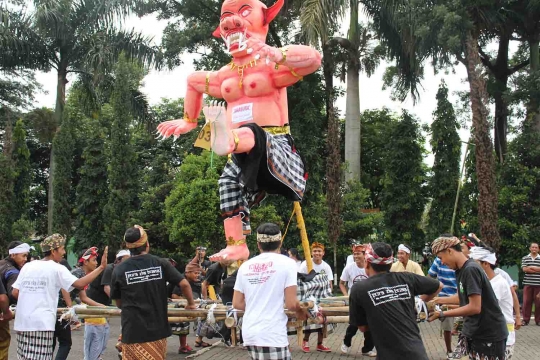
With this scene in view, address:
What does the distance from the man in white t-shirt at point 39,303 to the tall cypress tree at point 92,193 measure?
13.8 meters

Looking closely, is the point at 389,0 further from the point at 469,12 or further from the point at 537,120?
the point at 537,120

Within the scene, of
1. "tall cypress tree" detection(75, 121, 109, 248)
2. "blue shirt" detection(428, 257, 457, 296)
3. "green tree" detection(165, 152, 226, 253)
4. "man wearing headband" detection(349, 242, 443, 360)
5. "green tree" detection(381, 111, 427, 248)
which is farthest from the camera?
"tall cypress tree" detection(75, 121, 109, 248)

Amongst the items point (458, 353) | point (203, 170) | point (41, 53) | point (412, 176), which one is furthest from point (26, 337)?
point (41, 53)

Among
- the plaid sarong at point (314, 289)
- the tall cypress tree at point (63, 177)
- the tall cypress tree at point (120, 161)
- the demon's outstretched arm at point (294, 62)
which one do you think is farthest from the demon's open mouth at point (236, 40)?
the tall cypress tree at point (63, 177)

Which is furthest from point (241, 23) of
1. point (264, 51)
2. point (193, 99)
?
point (193, 99)

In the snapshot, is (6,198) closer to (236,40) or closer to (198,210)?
(198,210)

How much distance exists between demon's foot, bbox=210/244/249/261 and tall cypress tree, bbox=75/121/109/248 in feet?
46.0

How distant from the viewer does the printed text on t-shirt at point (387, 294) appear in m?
4.08

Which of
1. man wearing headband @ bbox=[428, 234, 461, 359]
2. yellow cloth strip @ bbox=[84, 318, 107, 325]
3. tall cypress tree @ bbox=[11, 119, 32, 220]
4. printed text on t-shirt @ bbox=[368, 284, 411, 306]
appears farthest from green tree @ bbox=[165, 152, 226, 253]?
printed text on t-shirt @ bbox=[368, 284, 411, 306]

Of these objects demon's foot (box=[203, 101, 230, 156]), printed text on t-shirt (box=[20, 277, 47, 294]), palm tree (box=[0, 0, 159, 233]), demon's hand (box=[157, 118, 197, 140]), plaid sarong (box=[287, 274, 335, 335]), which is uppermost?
palm tree (box=[0, 0, 159, 233])

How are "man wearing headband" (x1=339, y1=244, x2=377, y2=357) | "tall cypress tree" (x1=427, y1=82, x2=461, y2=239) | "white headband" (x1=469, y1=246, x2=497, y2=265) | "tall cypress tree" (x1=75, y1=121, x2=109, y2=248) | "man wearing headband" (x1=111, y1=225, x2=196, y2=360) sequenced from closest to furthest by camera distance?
"man wearing headband" (x1=111, y1=225, x2=196, y2=360)
"white headband" (x1=469, y1=246, x2=497, y2=265)
"man wearing headband" (x1=339, y1=244, x2=377, y2=357)
"tall cypress tree" (x1=427, y1=82, x2=461, y2=239)
"tall cypress tree" (x1=75, y1=121, x2=109, y2=248)

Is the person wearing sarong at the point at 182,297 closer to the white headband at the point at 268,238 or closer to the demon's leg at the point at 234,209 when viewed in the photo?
the demon's leg at the point at 234,209

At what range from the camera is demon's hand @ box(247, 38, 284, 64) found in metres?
6.02

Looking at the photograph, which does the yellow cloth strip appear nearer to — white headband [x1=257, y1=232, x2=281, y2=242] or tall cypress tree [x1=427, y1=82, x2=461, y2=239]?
white headband [x1=257, y1=232, x2=281, y2=242]
